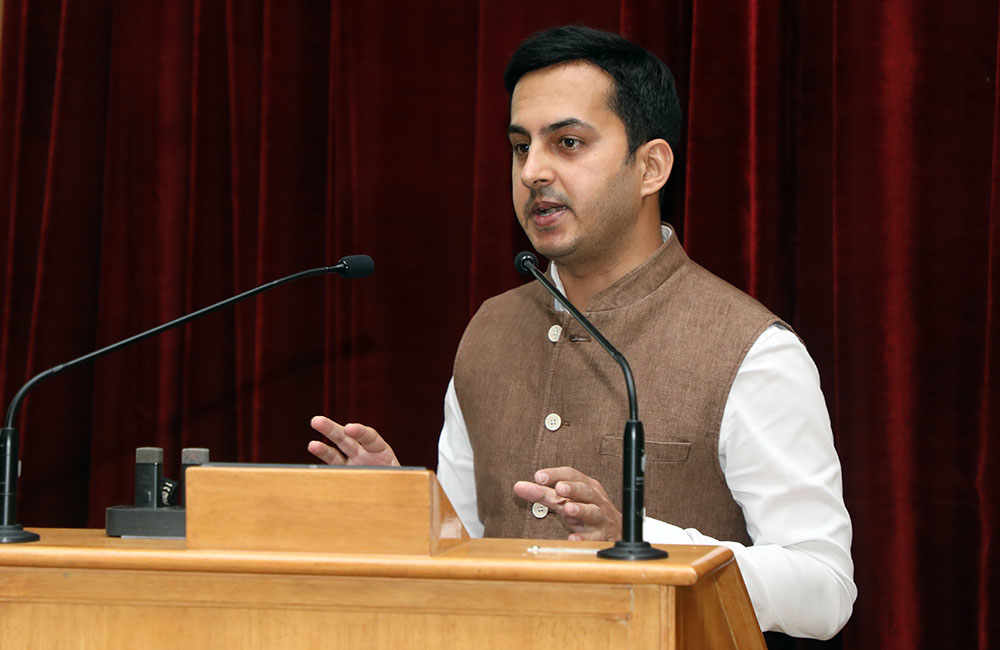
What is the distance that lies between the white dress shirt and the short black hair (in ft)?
1.35

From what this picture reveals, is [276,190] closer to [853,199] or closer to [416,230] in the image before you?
[416,230]

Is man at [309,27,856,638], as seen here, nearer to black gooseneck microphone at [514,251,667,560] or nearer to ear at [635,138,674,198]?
ear at [635,138,674,198]

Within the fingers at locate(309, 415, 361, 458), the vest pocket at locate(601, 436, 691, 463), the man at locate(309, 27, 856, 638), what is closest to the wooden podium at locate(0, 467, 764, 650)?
the fingers at locate(309, 415, 361, 458)

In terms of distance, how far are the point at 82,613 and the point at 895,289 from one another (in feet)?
4.75

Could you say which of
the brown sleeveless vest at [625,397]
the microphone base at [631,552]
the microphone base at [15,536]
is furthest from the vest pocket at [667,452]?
the microphone base at [15,536]

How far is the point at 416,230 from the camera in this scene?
2275 mm

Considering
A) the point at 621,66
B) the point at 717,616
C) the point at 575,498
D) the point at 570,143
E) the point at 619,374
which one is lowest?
the point at 717,616

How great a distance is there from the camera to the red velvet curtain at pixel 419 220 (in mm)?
1933

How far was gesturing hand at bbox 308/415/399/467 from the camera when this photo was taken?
144cm

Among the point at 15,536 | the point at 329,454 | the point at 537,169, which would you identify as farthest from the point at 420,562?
the point at 537,169

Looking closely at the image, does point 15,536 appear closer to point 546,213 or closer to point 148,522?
point 148,522

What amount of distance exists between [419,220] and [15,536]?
4.10 feet

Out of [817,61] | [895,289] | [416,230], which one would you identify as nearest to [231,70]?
[416,230]

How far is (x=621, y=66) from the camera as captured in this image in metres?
1.85
